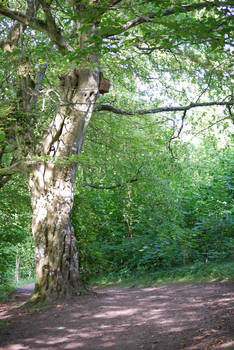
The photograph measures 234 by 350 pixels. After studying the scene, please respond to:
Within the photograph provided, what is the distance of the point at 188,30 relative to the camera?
3.60 m

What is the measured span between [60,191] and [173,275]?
397 centimetres

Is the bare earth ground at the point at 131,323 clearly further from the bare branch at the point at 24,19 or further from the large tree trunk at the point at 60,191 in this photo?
the bare branch at the point at 24,19

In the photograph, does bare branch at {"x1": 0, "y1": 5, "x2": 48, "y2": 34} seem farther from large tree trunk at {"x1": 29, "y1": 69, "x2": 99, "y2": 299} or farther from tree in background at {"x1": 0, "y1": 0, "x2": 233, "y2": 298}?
large tree trunk at {"x1": 29, "y1": 69, "x2": 99, "y2": 299}

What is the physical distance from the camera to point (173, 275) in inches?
350

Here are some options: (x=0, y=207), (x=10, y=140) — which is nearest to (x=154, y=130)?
(x=10, y=140)

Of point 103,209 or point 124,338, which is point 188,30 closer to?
point 124,338

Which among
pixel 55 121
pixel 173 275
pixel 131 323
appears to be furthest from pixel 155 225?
pixel 131 323

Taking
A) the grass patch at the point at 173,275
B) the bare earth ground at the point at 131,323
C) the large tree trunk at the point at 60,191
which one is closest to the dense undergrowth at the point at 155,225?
the grass patch at the point at 173,275

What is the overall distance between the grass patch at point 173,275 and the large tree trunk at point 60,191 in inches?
110

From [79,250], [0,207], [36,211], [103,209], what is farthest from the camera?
[103,209]

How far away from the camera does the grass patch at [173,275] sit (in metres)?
7.74

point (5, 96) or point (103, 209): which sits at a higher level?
point (5, 96)

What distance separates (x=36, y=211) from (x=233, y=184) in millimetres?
6139

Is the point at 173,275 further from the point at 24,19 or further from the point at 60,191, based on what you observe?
the point at 24,19
